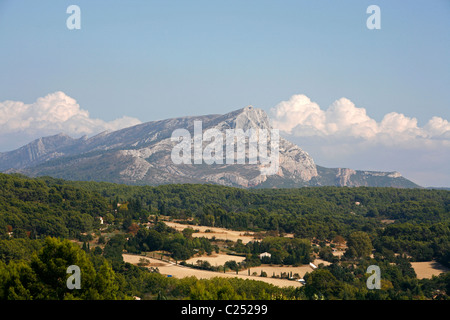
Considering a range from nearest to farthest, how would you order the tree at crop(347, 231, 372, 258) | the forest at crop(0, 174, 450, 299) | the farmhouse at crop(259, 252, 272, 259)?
the forest at crop(0, 174, 450, 299), the farmhouse at crop(259, 252, 272, 259), the tree at crop(347, 231, 372, 258)

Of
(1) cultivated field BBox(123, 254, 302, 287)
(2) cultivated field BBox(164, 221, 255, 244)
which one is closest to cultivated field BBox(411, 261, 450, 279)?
(1) cultivated field BBox(123, 254, 302, 287)

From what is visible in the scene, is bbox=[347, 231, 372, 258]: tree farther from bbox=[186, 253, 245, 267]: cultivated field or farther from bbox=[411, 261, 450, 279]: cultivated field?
bbox=[186, 253, 245, 267]: cultivated field

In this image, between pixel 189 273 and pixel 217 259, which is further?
pixel 217 259

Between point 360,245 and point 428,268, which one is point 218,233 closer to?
point 360,245

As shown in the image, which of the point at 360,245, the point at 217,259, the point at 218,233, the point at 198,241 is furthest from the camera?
the point at 218,233

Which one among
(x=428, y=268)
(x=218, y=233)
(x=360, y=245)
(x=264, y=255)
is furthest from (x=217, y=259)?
(x=428, y=268)

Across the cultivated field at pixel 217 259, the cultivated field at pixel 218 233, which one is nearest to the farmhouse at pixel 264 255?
the cultivated field at pixel 217 259

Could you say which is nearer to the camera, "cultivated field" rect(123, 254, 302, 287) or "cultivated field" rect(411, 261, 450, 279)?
"cultivated field" rect(123, 254, 302, 287)

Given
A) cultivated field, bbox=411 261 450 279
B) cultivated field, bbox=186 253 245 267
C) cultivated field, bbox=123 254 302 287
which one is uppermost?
cultivated field, bbox=123 254 302 287

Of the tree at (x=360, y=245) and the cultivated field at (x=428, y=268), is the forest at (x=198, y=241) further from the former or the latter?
the cultivated field at (x=428, y=268)
